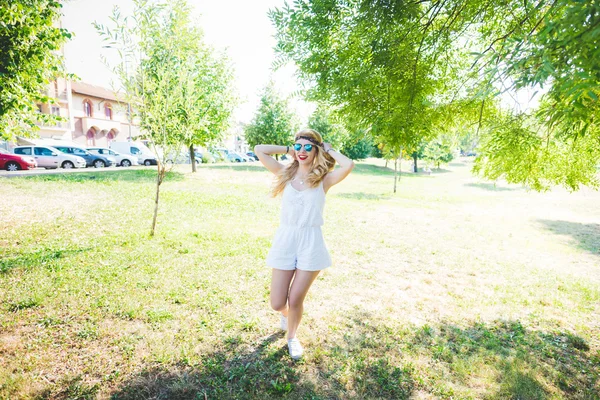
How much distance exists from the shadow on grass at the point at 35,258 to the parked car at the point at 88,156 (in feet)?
78.7

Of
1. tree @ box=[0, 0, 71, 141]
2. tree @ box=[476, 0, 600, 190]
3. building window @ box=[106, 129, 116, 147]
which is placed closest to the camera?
tree @ box=[476, 0, 600, 190]

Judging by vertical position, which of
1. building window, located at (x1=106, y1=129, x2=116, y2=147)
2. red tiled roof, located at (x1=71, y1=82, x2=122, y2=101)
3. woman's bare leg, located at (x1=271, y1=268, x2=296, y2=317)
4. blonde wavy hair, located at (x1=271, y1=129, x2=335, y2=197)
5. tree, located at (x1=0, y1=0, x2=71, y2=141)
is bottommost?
woman's bare leg, located at (x1=271, y1=268, x2=296, y2=317)

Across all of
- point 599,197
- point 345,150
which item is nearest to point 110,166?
point 345,150

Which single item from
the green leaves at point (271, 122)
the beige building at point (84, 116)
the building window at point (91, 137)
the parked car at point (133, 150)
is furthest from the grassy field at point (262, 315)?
the building window at point (91, 137)

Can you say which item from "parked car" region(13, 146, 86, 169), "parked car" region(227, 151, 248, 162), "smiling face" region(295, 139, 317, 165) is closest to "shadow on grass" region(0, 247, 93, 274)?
"smiling face" region(295, 139, 317, 165)

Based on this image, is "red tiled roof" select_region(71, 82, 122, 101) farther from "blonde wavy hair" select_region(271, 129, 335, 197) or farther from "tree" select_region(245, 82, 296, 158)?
"blonde wavy hair" select_region(271, 129, 335, 197)

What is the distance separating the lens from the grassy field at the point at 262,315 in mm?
3461

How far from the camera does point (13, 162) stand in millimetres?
20891

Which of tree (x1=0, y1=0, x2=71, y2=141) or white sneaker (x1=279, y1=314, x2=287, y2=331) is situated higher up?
tree (x1=0, y1=0, x2=71, y2=141)

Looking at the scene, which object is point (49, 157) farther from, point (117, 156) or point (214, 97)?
point (214, 97)

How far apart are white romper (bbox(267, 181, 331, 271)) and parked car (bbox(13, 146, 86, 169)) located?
27.8 metres

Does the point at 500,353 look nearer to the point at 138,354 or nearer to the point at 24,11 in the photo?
the point at 138,354

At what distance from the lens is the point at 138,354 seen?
372 cm

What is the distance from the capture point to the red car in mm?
20625
